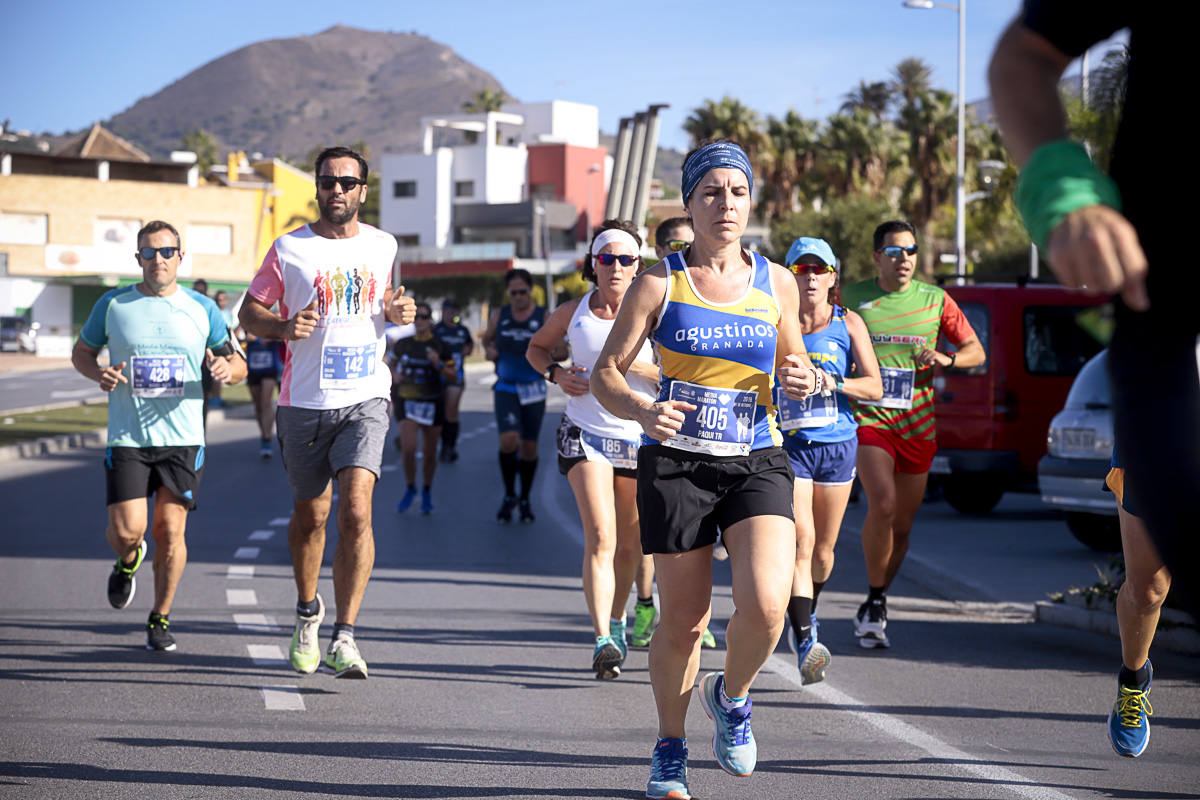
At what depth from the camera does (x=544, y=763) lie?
18.6 feet

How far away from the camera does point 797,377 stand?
5.42m

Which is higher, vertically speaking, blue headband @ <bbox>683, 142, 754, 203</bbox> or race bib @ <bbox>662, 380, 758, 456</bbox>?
blue headband @ <bbox>683, 142, 754, 203</bbox>

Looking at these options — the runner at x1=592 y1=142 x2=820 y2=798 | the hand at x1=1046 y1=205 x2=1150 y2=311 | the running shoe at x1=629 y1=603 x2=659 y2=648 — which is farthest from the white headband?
the hand at x1=1046 y1=205 x2=1150 y2=311

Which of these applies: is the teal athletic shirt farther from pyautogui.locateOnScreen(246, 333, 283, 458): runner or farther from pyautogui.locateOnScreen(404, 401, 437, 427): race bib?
pyautogui.locateOnScreen(246, 333, 283, 458): runner

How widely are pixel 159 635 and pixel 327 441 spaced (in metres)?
1.62

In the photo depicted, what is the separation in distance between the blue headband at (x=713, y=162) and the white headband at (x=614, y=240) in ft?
8.25

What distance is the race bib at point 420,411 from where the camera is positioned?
51.7 ft

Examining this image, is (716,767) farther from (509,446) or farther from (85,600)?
(509,446)

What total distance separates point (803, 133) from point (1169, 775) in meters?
64.6

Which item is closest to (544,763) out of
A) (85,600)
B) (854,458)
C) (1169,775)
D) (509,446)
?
(1169,775)

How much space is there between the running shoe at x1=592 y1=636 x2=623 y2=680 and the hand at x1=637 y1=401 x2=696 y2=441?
8.07 ft

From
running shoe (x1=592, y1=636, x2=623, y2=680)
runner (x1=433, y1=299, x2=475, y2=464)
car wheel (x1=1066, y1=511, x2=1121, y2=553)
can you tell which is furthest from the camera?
runner (x1=433, y1=299, x2=475, y2=464)

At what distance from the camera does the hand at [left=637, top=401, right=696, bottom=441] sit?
4.93 m

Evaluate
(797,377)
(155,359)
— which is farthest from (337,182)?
Result: (797,377)
